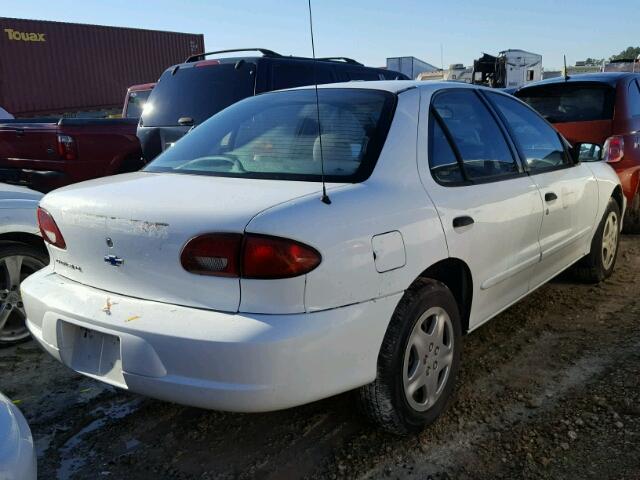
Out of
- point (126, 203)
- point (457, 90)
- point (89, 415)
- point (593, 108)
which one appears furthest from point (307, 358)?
point (593, 108)

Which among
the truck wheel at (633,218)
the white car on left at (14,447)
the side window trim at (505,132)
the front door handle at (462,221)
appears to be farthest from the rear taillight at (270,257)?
the truck wheel at (633,218)

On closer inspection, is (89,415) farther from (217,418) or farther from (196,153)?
(196,153)

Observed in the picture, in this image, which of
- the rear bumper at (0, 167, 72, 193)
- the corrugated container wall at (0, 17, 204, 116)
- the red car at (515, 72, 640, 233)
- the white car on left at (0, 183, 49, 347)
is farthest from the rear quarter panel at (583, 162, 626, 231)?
the corrugated container wall at (0, 17, 204, 116)

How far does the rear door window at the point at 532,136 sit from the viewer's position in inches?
140

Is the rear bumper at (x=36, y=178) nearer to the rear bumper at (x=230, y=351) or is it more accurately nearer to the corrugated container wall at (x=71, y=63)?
the rear bumper at (x=230, y=351)

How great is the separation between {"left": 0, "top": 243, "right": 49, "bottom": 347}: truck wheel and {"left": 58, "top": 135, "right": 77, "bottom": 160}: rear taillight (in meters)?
2.84

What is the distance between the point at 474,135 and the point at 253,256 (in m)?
1.67

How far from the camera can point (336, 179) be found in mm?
2453

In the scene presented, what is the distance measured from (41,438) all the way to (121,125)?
4975 mm


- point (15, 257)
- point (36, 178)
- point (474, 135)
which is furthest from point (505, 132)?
point (36, 178)

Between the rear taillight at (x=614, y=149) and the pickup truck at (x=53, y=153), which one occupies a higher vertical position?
the pickup truck at (x=53, y=153)

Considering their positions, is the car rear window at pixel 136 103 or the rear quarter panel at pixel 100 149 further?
the car rear window at pixel 136 103

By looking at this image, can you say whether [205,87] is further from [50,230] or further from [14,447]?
[14,447]

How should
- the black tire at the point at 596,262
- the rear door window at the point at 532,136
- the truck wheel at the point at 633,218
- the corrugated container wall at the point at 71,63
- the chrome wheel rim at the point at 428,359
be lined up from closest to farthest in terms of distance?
the chrome wheel rim at the point at 428,359 → the rear door window at the point at 532,136 → the black tire at the point at 596,262 → the truck wheel at the point at 633,218 → the corrugated container wall at the point at 71,63
